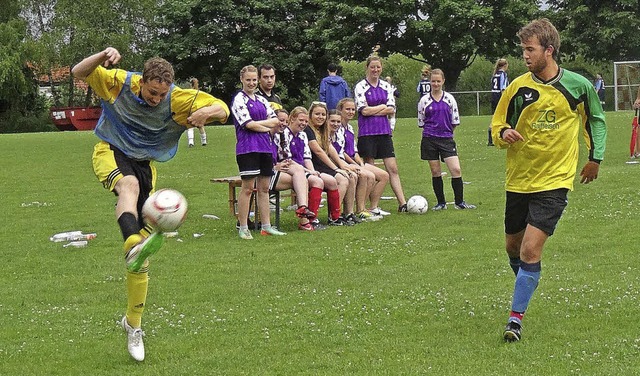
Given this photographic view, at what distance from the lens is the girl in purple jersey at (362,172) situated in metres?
13.5

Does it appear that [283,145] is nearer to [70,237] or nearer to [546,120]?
[70,237]

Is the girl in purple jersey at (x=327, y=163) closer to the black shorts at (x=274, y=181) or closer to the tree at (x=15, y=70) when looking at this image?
the black shorts at (x=274, y=181)

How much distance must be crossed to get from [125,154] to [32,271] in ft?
11.5

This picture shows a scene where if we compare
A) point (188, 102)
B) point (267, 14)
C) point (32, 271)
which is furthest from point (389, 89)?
point (267, 14)

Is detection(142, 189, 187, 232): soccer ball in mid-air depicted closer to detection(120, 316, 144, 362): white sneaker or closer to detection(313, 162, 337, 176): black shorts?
detection(120, 316, 144, 362): white sneaker

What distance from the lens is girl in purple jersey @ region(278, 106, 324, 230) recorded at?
12.5 meters

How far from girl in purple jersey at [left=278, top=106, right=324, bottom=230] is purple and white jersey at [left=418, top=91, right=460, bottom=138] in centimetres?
205

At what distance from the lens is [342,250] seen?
1064cm

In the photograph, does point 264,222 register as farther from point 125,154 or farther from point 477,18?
point 477,18

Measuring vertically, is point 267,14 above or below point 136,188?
above

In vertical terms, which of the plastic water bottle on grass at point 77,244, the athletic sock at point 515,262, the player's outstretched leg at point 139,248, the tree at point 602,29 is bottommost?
the plastic water bottle on grass at point 77,244

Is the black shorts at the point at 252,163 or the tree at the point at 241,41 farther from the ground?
the tree at the point at 241,41

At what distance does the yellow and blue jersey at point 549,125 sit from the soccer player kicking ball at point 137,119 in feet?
7.11

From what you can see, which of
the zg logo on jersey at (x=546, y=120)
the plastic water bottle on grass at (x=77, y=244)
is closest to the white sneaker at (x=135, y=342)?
the zg logo on jersey at (x=546, y=120)
